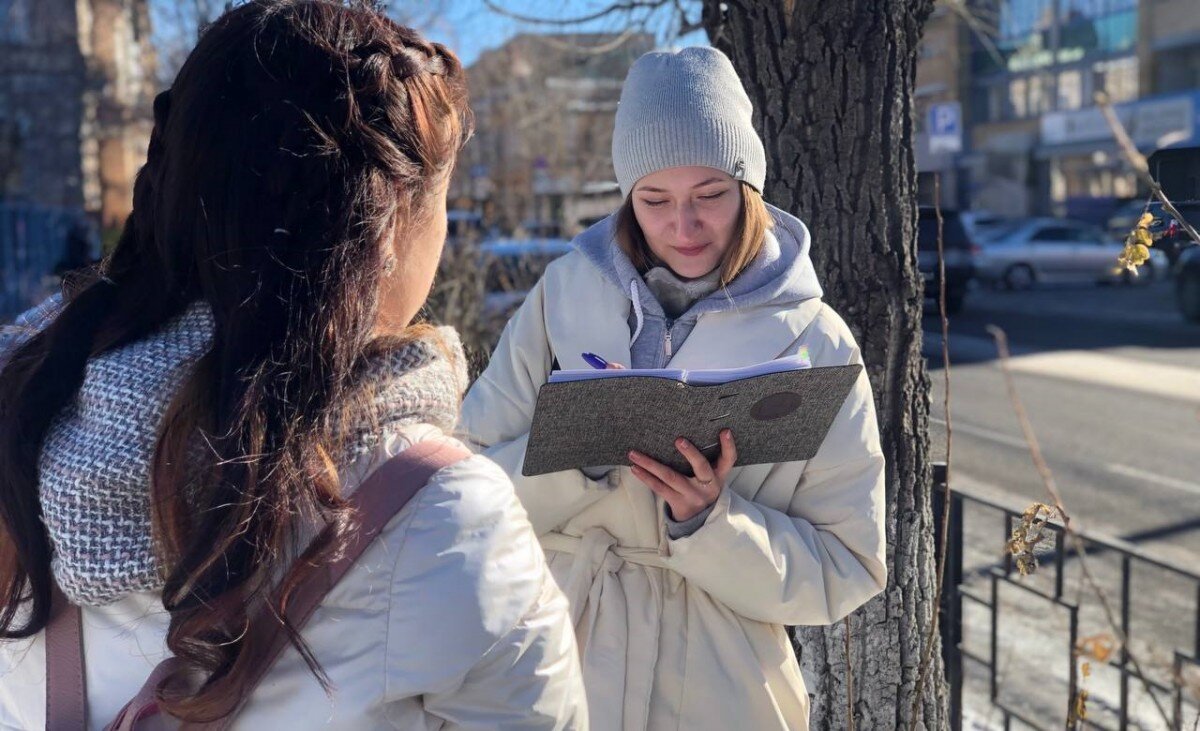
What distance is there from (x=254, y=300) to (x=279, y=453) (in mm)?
152

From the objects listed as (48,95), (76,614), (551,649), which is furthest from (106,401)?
(48,95)

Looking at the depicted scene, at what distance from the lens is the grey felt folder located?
184cm

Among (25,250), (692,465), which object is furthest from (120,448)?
(25,250)

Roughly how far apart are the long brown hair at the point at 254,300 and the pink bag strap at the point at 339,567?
14mm

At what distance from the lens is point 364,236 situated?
1.19 metres

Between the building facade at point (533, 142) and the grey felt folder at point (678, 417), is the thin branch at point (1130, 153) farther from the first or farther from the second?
the building facade at point (533, 142)

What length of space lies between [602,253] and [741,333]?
360mm

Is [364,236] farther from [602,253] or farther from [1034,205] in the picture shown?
[1034,205]

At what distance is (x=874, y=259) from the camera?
2.77 m

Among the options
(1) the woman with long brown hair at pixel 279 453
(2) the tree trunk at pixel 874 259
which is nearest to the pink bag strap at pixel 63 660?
(1) the woman with long brown hair at pixel 279 453

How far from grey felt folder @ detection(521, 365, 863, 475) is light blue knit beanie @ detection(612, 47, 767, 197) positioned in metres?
0.59

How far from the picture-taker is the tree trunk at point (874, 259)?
9.03 ft

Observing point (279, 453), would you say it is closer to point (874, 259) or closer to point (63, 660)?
point (63, 660)

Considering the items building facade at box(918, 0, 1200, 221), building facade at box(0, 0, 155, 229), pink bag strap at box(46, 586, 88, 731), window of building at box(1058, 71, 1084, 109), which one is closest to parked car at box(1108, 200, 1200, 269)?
pink bag strap at box(46, 586, 88, 731)
